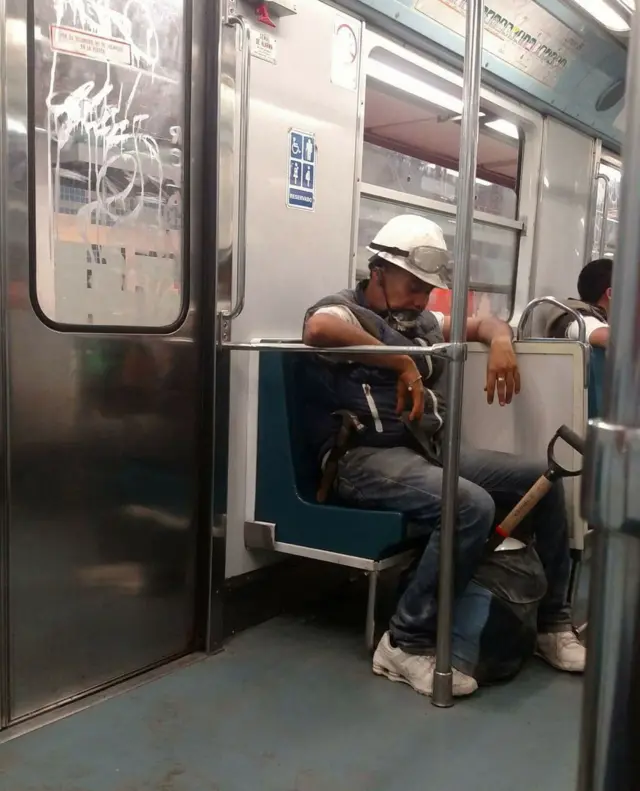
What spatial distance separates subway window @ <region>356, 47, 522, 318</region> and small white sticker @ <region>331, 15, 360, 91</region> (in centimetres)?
24

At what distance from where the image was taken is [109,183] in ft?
7.52

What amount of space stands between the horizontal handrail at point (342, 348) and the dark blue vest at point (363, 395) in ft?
0.70

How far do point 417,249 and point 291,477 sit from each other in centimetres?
96

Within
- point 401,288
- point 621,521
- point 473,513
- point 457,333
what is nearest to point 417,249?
point 401,288

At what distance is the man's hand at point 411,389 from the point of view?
8.13ft

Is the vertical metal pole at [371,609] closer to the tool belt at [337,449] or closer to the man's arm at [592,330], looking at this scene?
the tool belt at [337,449]

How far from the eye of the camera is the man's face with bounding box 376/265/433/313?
9.50 feet

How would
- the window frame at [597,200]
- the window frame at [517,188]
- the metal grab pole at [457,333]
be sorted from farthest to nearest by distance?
the window frame at [597,200]
the window frame at [517,188]
the metal grab pole at [457,333]

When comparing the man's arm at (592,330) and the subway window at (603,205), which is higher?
the subway window at (603,205)

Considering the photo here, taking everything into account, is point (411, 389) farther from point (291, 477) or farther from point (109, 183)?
point (109, 183)

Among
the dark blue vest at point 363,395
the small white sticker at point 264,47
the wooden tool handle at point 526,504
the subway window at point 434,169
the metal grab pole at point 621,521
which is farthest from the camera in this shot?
the subway window at point 434,169

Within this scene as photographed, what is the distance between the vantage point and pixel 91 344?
2.28m

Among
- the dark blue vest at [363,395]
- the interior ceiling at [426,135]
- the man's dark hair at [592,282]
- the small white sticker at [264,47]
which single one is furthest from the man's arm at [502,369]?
the interior ceiling at [426,135]

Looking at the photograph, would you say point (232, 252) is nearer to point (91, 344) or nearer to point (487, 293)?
point (91, 344)
